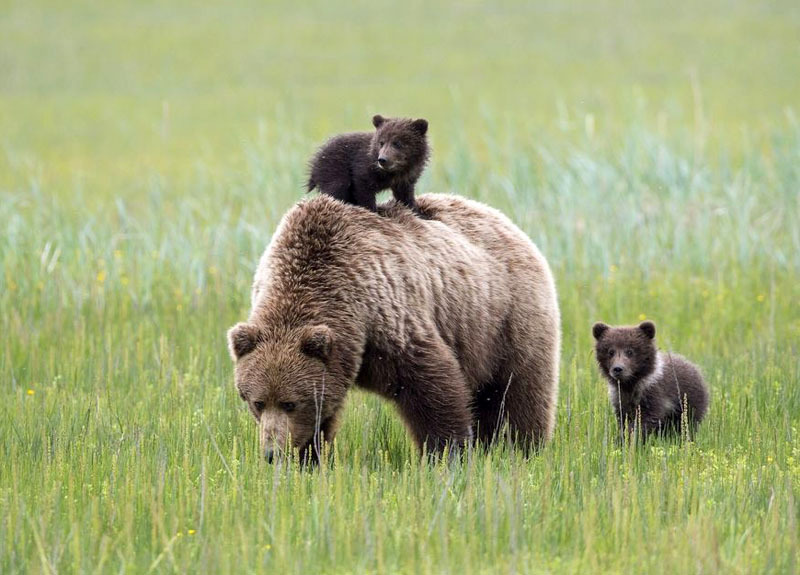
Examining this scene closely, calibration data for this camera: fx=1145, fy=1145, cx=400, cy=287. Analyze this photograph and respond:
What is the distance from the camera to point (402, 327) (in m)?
6.20

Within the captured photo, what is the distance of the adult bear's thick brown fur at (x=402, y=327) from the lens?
5945 millimetres

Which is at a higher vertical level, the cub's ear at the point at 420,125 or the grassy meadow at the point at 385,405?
the cub's ear at the point at 420,125

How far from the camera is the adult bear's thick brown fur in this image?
5945 millimetres

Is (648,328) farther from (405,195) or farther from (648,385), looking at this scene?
(405,195)

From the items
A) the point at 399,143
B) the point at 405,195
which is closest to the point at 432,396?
the point at 405,195

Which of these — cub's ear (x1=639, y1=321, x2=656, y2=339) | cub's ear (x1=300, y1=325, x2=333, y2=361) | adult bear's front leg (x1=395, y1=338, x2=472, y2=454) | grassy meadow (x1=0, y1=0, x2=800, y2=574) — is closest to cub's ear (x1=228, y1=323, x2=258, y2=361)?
cub's ear (x1=300, y1=325, x2=333, y2=361)

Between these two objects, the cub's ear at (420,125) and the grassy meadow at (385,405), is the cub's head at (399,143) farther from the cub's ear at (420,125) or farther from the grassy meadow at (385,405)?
the grassy meadow at (385,405)

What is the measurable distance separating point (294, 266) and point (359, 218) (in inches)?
20.3

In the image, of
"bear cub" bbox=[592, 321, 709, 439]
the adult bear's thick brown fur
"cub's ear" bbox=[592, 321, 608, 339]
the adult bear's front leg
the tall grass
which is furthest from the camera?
"cub's ear" bbox=[592, 321, 608, 339]

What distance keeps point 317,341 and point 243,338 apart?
419mm

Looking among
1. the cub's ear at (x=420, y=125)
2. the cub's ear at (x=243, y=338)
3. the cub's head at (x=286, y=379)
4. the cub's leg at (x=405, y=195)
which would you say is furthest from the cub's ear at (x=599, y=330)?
Result: the cub's ear at (x=243, y=338)

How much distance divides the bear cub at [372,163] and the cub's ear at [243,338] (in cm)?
119

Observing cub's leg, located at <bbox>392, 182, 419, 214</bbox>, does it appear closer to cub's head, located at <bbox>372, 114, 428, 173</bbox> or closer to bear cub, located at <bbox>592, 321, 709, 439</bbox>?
cub's head, located at <bbox>372, 114, 428, 173</bbox>

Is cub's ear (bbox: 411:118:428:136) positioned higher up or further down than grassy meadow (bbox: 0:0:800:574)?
higher up
